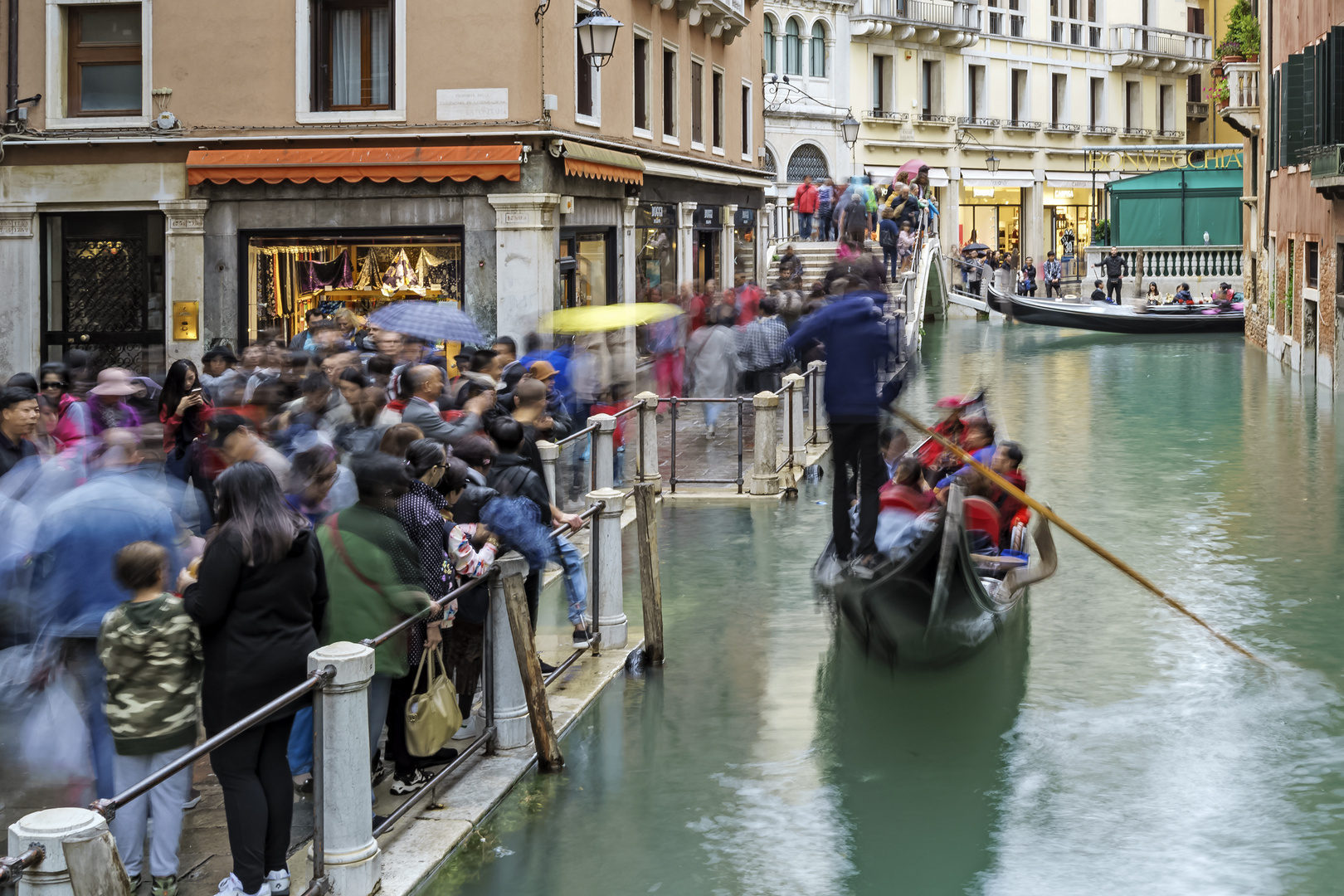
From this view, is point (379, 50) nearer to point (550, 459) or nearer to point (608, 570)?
point (550, 459)

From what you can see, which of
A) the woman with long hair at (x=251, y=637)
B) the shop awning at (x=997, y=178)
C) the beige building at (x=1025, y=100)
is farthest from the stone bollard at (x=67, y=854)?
the shop awning at (x=997, y=178)

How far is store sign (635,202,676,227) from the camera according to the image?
24.5 m

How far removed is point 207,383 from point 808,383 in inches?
364

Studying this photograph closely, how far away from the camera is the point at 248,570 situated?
532 cm

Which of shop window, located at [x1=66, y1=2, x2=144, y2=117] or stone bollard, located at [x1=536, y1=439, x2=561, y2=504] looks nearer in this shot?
stone bollard, located at [x1=536, y1=439, x2=561, y2=504]

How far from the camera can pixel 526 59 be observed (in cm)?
1802

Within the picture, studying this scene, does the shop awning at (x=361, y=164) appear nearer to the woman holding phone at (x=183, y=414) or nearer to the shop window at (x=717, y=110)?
the woman holding phone at (x=183, y=414)

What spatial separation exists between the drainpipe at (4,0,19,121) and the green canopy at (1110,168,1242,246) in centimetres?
3336

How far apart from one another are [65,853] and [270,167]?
48.9 feet

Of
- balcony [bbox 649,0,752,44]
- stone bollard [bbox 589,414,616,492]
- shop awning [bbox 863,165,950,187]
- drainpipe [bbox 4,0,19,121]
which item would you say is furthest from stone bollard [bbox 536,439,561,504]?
shop awning [bbox 863,165,950,187]

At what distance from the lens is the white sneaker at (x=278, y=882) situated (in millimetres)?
5484

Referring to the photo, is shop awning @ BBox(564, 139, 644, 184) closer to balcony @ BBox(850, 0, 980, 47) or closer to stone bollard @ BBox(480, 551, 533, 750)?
stone bollard @ BBox(480, 551, 533, 750)

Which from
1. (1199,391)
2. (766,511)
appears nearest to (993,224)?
(1199,391)

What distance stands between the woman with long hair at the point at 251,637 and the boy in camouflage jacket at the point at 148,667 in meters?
0.07
